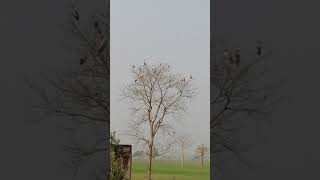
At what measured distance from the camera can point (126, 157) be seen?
4.63 metres

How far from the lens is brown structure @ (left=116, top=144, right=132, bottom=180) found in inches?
181

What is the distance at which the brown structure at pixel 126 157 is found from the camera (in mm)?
4594
